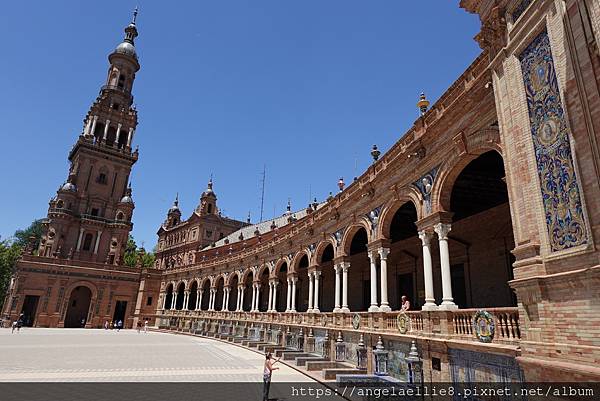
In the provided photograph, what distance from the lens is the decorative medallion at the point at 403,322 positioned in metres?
11.7

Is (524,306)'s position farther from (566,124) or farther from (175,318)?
(175,318)

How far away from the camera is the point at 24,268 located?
4181cm

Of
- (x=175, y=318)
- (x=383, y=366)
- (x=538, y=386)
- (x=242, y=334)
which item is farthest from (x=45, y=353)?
(x=175, y=318)

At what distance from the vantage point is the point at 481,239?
15492 mm

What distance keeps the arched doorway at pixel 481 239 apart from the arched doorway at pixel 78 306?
47152mm

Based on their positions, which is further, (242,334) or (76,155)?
(76,155)

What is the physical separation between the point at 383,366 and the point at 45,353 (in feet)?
56.4

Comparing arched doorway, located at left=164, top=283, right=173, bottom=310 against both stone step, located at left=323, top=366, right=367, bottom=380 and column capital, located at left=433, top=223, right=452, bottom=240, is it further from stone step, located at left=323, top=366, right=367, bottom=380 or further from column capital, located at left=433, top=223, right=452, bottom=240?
column capital, located at left=433, top=223, right=452, bottom=240

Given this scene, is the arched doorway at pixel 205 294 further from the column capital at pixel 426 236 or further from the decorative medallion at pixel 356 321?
the column capital at pixel 426 236

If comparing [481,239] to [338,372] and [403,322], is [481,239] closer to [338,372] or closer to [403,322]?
[403,322]

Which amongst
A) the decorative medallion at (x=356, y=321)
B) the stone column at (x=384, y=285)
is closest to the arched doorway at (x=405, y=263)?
the stone column at (x=384, y=285)

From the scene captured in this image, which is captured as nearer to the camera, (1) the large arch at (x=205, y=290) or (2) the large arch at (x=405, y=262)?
(2) the large arch at (x=405, y=262)

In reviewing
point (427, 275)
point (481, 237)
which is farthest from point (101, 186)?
point (427, 275)

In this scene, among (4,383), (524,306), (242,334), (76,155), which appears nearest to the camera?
(524,306)
